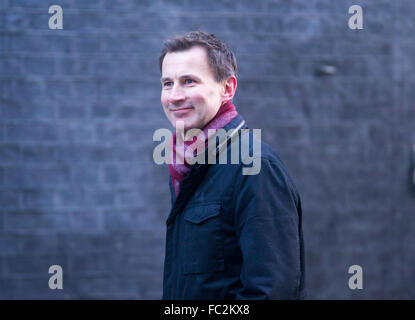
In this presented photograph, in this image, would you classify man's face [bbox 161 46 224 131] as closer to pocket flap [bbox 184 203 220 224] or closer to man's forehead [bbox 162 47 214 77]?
man's forehead [bbox 162 47 214 77]

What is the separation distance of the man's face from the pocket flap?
1.22ft

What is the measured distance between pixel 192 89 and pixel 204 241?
25.6 inches

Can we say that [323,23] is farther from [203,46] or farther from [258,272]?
[258,272]

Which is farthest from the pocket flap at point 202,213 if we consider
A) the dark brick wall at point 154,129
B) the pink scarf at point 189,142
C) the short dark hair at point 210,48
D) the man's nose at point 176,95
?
the dark brick wall at point 154,129

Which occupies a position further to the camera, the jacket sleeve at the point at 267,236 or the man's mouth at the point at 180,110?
the man's mouth at the point at 180,110

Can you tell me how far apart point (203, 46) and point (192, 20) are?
283 cm

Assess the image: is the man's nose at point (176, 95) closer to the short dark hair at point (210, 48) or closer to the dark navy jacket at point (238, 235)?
the short dark hair at point (210, 48)

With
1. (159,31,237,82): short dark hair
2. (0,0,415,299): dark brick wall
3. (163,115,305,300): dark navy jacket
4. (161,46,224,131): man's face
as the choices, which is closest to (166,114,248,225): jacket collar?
(163,115,305,300): dark navy jacket

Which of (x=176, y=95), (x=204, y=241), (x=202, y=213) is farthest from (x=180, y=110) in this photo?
(x=204, y=241)

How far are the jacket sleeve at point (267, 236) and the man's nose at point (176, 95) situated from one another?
1.55 feet

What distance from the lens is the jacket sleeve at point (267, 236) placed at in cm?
181

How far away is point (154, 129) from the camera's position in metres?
4.84

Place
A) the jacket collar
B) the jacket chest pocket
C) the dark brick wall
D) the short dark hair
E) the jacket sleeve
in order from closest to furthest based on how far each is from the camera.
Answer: the jacket sleeve
the jacket chest pocket
the jacket collar
the short dark hair
the dark brick wall

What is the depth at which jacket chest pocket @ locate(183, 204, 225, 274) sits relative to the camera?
1.92 meters
